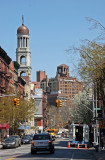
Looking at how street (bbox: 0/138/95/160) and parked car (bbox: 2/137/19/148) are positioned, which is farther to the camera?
parked car (bbox: 2/137/19/148)

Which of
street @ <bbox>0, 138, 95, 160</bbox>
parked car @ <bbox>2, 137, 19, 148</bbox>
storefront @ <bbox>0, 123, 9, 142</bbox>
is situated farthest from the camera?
storefront @ <bbox>0, 123, 9, 142</bbox>

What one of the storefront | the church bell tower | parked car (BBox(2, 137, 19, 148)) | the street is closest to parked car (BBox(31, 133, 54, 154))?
the street

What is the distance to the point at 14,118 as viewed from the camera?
77938mm

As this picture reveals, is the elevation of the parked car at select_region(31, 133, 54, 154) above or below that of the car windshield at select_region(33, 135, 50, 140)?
below

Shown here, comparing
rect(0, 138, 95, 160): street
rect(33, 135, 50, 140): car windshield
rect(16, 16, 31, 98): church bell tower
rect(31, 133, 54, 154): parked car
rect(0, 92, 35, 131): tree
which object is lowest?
rect(0, 138, 95, 160): street

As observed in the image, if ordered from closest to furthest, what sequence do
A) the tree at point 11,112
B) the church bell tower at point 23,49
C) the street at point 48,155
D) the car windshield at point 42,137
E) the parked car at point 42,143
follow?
the street at point 48,155
the parked car at point 42,143
the car windshield at point 42,137
the tree at point 11,112
the church bell tower at point 23,49

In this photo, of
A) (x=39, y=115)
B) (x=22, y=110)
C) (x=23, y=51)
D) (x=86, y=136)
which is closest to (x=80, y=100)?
(x=22, y=110)

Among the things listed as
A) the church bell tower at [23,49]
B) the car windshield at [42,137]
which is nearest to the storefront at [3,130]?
the car windshield at [42,137]

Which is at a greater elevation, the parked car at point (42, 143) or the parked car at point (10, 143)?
the parked car at point (42, 143)

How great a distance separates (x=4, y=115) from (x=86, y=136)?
27.2 meters

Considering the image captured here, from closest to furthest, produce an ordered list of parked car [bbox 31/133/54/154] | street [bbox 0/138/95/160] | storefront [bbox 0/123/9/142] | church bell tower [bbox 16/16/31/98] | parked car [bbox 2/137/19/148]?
street [bbox 0/138/95/160]
parked car [bbox 31/133/54/154]
parked car [bbox 2/137/19/148]
storefront [bbox 0/123/9/142]
church bell tower [bbox 16/16/31/98]

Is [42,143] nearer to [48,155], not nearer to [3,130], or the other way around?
[48,155]

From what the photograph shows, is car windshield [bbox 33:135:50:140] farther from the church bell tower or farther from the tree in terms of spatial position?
the church bell tower

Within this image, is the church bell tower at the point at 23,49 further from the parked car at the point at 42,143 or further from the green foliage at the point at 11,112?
the parked car at the point at 42,143
